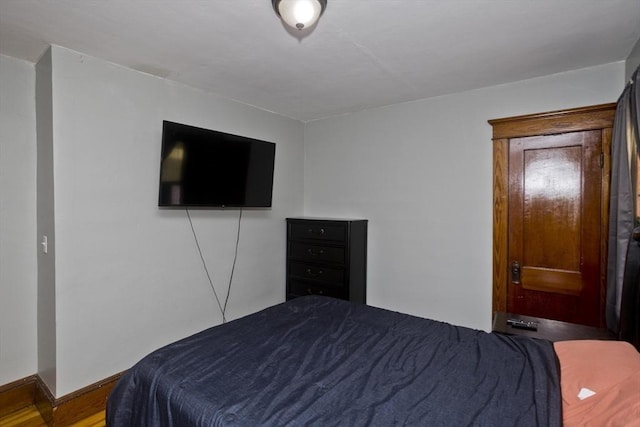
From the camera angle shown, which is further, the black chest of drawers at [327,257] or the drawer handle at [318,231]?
the drawer handle at [318,231]

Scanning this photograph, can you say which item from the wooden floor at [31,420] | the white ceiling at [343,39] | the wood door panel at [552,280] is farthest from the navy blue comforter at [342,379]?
the white ceiling at [343,39]

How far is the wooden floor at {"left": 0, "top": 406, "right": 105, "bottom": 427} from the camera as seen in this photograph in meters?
2.04

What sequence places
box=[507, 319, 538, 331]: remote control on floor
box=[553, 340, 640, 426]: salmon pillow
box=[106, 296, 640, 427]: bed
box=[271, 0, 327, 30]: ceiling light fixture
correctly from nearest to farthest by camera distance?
box=[553, 340, 640, 426]: salmon pillow → box=[106, 296, 640, 427]: bed → box=[271, 0, 327, 30]: ceiling light fixture → box=[507, 319, 538, 331]: remote control on floor

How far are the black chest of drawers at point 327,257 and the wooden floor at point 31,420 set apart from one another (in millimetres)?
1878

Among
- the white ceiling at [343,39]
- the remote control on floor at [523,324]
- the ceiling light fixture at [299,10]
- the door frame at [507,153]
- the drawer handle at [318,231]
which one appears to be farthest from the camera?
the drawer handle at [318,231]

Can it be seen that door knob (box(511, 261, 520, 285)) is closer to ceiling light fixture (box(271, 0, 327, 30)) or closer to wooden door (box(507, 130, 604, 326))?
wooden door (box(507, 130, 604, 326))

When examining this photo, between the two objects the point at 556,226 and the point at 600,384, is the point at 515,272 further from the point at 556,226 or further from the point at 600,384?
the point at 600,384

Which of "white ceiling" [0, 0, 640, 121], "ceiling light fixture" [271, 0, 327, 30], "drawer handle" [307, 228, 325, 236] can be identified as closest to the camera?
"ceiling light fixture" [271, 0, 327, 30]

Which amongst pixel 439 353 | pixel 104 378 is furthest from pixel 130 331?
pixel 439 353

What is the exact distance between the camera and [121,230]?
228 centimetres

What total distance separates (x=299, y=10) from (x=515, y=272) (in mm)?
2419

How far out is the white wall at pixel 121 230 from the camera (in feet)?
Answer: 6.64

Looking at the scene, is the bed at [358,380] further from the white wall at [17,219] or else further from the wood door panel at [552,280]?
the white wall at [17,219]

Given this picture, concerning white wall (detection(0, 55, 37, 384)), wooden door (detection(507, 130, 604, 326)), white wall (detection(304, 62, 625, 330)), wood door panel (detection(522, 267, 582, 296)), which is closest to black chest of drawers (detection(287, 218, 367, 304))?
white wall (detection(304, 62, 625, 330))
